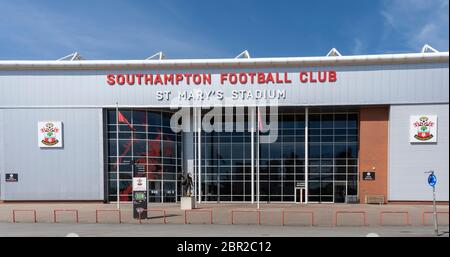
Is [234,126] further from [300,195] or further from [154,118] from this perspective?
[300,195]

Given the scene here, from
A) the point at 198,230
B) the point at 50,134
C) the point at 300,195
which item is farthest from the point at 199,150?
the point at 198,230

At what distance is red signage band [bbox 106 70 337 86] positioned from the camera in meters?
31.3

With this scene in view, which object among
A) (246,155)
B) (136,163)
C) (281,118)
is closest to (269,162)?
(246,155)

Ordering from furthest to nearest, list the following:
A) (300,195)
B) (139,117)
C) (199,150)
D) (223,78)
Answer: (300,195) < (199,150) < (139,117) < (223,78)

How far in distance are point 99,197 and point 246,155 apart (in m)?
14.1

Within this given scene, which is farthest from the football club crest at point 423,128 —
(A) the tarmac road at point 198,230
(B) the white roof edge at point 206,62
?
(A) the tarmac road at point 198,230

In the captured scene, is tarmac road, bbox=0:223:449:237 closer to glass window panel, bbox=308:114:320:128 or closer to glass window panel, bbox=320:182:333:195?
glass window panel, bbox=320:182:333:195

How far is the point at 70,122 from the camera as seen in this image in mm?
31859

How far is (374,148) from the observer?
1246 inches

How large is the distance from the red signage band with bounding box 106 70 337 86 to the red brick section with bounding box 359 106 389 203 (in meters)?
5.05

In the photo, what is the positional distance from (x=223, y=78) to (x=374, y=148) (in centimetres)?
1517

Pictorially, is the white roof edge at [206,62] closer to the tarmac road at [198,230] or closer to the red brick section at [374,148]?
the red brick section at [374,148]

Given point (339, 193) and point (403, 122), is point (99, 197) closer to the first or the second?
point (339, 193)

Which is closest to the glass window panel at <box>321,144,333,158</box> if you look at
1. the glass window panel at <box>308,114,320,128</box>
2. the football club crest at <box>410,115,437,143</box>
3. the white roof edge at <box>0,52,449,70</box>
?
the glass window panel at <box>308,114,320,128</box>
